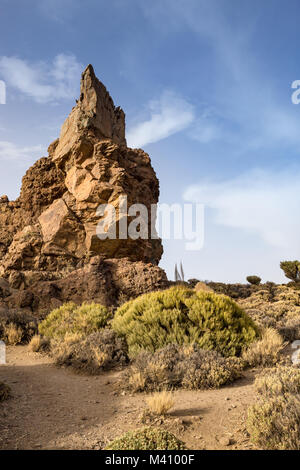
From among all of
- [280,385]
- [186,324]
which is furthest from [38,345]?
[280,385]

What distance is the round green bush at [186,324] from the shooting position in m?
6.71

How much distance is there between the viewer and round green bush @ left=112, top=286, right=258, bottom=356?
6711 millimetres

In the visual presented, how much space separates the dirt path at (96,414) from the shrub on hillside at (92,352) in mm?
505

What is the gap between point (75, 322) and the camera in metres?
8.61

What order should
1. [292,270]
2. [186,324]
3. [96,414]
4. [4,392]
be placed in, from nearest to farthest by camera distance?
[96,414] < [4,392] < [186,324] < [292,270]

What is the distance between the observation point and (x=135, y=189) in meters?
18.1

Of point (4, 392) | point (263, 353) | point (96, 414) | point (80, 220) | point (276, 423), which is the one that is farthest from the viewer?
point (80, 220)

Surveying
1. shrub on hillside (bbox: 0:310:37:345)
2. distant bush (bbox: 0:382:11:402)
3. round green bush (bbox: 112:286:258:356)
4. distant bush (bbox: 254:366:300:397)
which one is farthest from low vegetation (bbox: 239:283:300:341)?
shrub on hillside (bbox: 0:310:37:345)

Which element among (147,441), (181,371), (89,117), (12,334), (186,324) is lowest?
(12,334)

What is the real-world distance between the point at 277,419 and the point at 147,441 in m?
1.39

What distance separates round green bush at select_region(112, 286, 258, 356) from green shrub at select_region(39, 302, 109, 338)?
2.79 feet

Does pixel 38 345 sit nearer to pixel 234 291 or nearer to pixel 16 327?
pixel 16 327

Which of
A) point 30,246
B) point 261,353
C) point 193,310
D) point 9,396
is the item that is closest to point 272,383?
point 261,353
